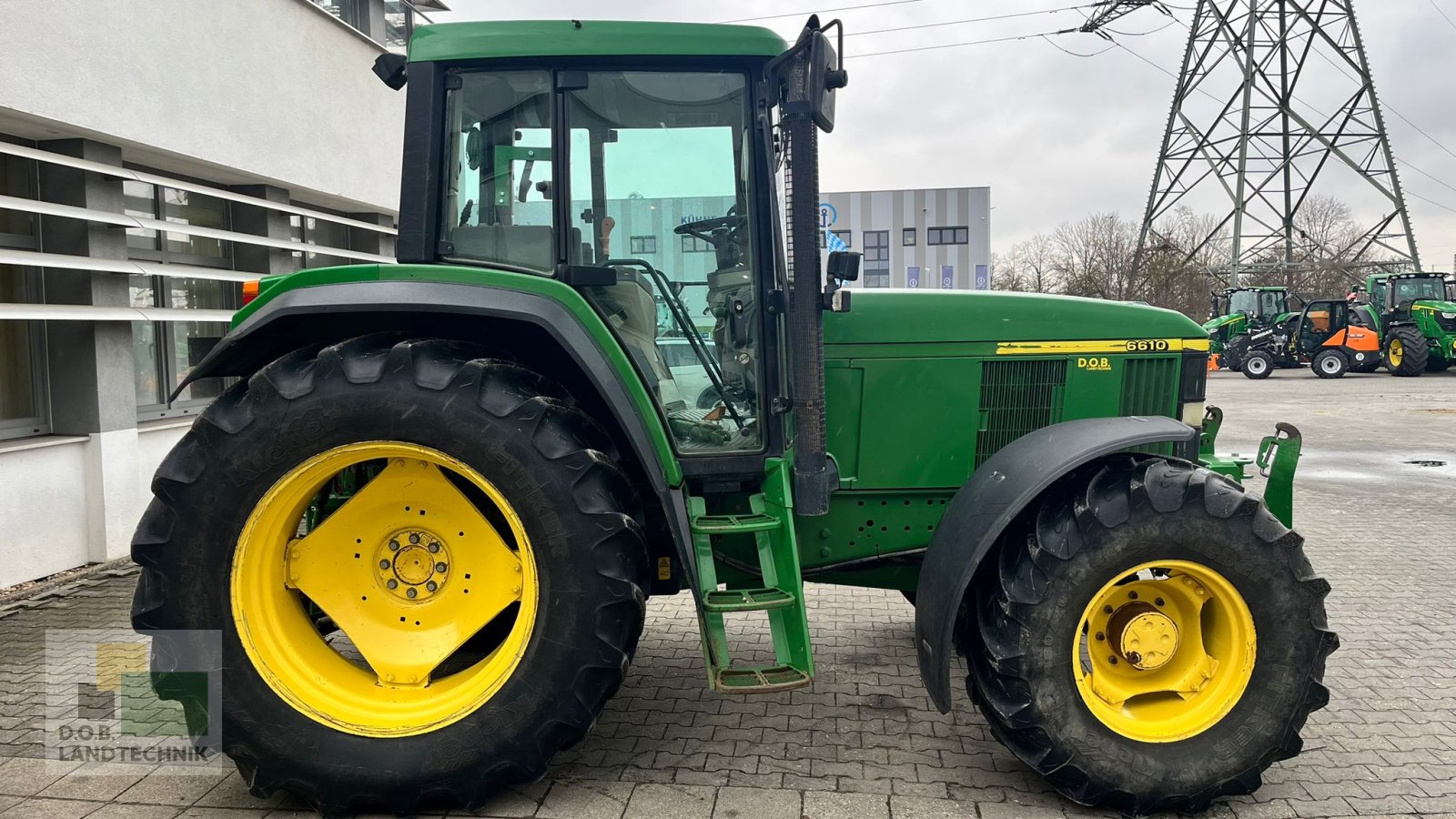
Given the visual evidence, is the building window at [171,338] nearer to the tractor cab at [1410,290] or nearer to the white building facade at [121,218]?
the white building facade at [121,218]

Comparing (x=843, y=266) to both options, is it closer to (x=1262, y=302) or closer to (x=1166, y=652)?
(x=1166, y=652)

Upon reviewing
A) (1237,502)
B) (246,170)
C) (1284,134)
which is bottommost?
(1237,502)

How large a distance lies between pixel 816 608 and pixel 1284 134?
1142 inches

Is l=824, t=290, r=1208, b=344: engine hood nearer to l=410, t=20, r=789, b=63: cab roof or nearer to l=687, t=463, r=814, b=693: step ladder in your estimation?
l=687, t=463, r=814, b=693: step ladder

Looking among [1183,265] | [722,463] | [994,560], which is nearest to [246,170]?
[722,463]

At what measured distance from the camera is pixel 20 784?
3111mm

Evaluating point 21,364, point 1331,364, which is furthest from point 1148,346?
point 1331,364

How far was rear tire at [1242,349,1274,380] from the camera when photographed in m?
24.7

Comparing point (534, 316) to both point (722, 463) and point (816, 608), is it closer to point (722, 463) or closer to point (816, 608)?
point (722, 463)

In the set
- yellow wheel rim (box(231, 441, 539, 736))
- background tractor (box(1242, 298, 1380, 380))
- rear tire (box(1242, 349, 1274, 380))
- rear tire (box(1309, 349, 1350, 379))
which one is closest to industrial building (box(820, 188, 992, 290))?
background tractor (box(1242, 298, 1380, 380))

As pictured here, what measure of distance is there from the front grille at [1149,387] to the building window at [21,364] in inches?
235

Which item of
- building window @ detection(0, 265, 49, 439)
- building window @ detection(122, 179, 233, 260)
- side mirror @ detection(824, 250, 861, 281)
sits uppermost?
building window @ detection(122, 179, 233, 260)

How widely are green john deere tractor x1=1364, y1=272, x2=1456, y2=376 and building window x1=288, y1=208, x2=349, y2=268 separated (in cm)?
2364

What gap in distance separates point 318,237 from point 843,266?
7259mm
